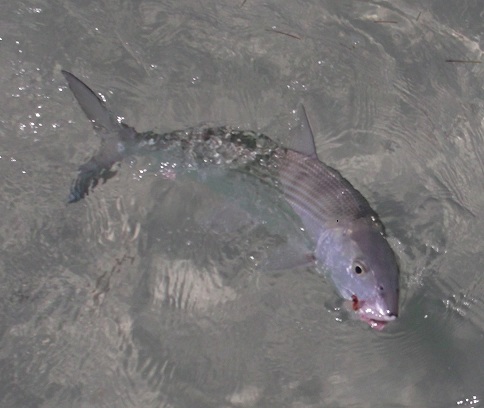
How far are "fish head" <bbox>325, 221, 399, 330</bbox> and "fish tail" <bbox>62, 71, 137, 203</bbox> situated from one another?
51.1 inches

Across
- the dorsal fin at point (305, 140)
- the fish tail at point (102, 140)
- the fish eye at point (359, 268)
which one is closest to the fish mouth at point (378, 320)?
the fish eye at point (359, 268)

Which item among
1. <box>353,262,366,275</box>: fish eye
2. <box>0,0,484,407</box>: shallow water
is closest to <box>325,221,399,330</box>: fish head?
<box>353,262,366,275</box>: fish eye

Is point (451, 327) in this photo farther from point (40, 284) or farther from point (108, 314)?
point (40, 284)

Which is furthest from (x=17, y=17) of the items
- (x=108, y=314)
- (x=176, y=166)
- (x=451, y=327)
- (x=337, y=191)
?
(x=451, y=327)

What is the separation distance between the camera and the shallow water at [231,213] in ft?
13.0

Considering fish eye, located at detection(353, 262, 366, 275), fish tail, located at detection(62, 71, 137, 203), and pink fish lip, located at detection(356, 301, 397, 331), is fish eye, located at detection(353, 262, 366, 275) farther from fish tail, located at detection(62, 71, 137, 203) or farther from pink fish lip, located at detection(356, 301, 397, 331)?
fish tail, located at detection(62, 71, 137, 203)

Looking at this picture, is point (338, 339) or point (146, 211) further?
point (146, 211)

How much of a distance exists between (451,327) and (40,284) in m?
2.30

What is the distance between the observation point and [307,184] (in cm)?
399

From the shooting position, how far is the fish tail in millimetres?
4043

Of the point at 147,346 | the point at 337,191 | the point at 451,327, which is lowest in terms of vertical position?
the point at 147,346

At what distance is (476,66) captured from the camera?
204 inches

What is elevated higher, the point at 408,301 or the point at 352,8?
the point at 352,8

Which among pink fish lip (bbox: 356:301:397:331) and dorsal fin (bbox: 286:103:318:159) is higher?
dorsal fin (bbox: 286:103:318:159)
